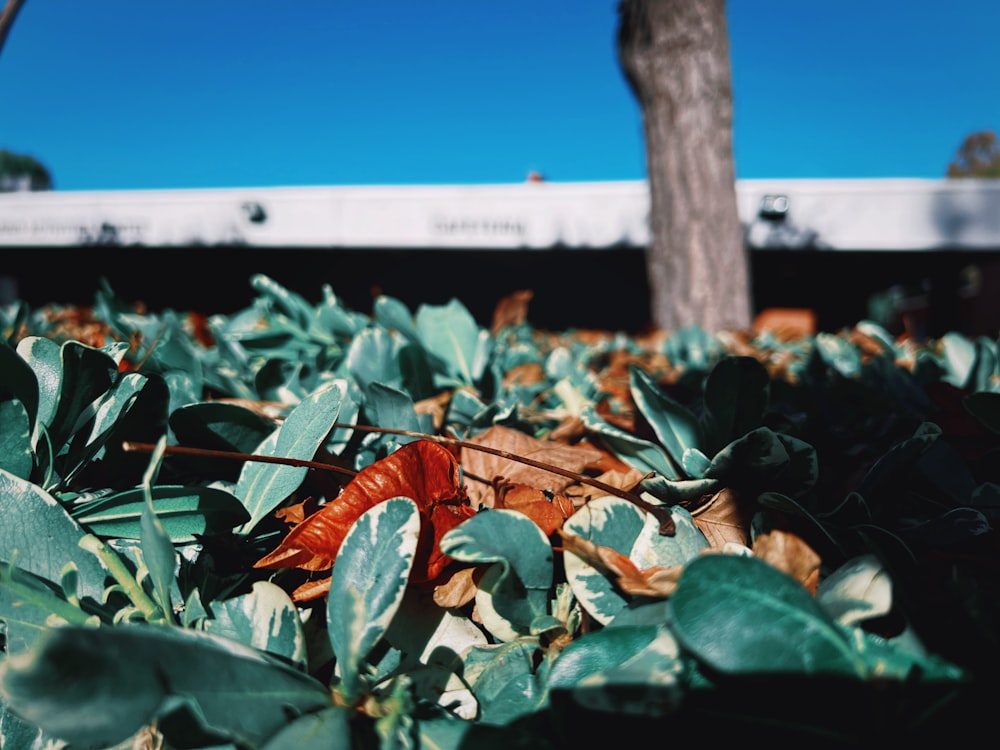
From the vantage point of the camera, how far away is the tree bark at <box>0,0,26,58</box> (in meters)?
4.50

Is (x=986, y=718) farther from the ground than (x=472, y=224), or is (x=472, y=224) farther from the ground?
(x=472, y=224)

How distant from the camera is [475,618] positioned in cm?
54

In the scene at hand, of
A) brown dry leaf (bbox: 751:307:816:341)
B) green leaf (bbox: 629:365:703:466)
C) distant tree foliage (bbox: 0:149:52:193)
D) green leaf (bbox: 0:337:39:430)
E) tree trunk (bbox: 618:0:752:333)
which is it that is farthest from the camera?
distant tree foliage (bbox: 0:149:52:193)

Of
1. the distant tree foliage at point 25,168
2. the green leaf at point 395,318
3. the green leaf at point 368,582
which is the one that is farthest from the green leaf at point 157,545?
the distant tree foliage at point 25,168

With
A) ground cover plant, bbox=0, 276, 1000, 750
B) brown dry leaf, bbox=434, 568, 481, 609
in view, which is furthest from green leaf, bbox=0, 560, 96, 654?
brown dry leaf, bbox=434, 568, 481, 609

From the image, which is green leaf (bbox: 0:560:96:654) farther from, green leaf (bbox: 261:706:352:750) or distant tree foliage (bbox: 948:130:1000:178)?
distant tree foliage (bbox: 948:130:1000:178)

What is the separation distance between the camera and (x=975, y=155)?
36.3 metres

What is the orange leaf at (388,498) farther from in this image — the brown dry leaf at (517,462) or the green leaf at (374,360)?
the green leaf at (374,360)

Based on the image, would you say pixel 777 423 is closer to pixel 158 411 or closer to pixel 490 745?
pixel 490 745

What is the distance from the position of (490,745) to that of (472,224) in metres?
10.8

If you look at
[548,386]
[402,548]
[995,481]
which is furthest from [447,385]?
[995,481]

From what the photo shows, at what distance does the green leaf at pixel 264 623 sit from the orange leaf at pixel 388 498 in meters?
0.05

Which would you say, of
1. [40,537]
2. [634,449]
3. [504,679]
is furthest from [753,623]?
[40,537]

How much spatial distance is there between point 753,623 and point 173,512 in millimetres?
442
